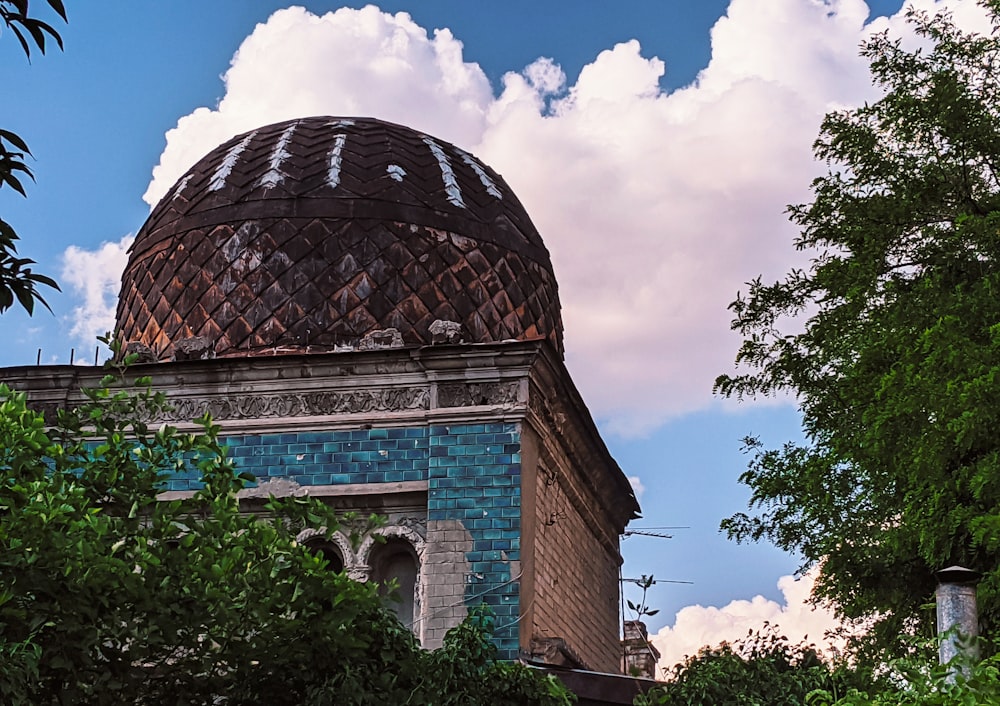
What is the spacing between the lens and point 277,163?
1647 centimetres

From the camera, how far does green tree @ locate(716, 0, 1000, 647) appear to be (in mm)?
10883

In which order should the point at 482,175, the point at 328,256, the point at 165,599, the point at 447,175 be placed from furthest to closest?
the point at 482,175 → the point at 447,175 → the point at 328,256 → the point at 165,599

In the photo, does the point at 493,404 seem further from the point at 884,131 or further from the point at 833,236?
the point at 884,131

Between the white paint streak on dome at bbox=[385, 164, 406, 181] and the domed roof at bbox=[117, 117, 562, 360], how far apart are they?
0.02 m

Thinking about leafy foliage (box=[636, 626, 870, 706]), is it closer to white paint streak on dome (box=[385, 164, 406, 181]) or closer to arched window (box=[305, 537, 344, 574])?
arched window (box=[305, 537, 344, 574])

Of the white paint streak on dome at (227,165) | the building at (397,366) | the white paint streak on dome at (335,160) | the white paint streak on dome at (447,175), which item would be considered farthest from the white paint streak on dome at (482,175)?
the white paint streak on dome at (227,165)

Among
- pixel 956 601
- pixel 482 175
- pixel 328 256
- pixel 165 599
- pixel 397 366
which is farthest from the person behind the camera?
pixel 482 175

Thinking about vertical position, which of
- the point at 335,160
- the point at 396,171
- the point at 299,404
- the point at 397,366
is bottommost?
the point at 299,404

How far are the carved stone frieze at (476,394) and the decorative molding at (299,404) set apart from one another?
0.18 metres

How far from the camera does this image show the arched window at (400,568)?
13273mm

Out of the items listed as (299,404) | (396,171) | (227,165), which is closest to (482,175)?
(396,171)

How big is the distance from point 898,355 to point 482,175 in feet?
23.0

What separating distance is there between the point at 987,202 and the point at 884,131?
1193 millimetres

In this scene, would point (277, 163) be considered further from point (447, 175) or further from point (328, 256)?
point (447, 175)
